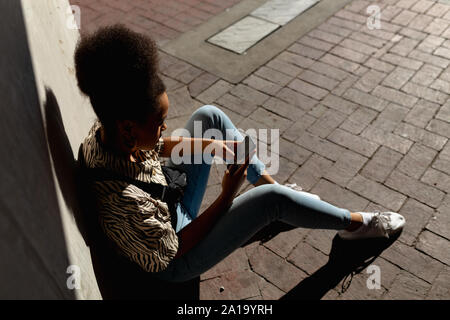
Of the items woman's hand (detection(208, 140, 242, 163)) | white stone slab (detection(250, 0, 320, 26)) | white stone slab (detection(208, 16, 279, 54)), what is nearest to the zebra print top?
woman's hand (detection(208, 140, 242, 163))

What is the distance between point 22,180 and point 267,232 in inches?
78.2

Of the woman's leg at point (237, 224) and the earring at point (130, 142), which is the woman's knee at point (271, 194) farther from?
the earring at point (130, 142)

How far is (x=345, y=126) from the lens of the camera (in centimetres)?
363

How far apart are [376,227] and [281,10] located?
11.7 feet

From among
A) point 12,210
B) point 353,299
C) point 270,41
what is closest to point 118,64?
point 12,210

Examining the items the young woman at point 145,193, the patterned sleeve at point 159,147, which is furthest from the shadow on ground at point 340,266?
the patterned sleeve at point 159,147

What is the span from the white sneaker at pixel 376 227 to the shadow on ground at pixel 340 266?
0.19 ft

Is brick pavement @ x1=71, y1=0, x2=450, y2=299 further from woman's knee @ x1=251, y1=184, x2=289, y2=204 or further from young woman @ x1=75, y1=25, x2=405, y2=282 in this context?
woman's knee @ x1=251, y1=184, x2=289, y2=204

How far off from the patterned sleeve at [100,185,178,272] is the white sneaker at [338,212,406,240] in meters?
1.40

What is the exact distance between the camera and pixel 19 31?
1.49 m

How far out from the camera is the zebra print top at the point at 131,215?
168 centimetres

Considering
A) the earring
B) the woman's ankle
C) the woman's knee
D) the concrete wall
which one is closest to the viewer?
the concrete wall

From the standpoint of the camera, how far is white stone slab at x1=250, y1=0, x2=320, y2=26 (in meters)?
5.06
